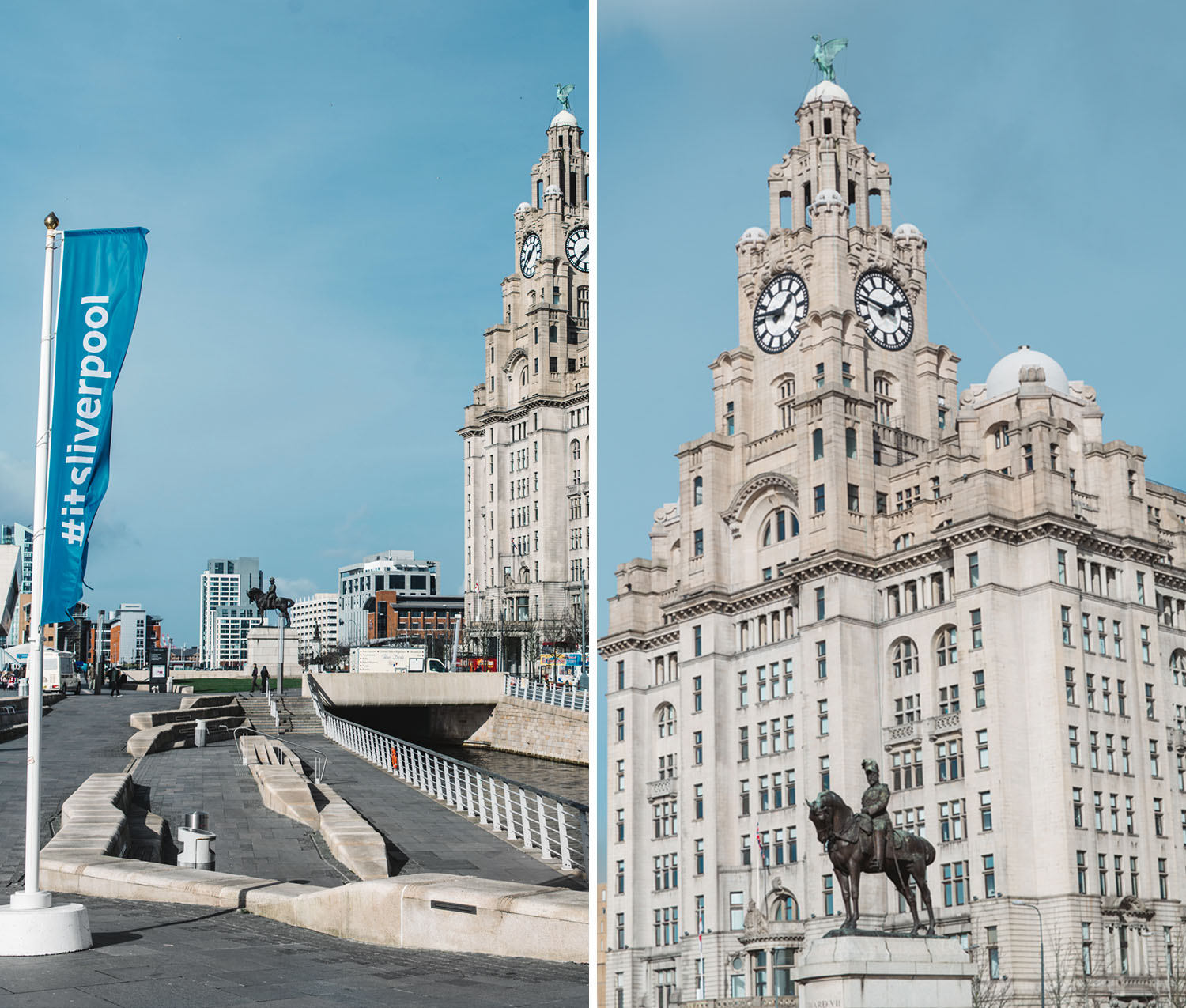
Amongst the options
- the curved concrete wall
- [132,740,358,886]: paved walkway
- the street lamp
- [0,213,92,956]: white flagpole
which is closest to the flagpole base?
[0,213,92,956]: white flagpole

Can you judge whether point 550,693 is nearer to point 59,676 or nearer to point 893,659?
point 59,676

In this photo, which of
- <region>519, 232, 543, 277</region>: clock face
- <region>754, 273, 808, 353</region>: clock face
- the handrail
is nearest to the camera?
<region>754, 273, 808, 353</region>: clock face

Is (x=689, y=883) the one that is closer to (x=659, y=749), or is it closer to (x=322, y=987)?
(x=659, y=749)

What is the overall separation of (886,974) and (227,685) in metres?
59.1

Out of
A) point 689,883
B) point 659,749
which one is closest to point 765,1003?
point 689,883

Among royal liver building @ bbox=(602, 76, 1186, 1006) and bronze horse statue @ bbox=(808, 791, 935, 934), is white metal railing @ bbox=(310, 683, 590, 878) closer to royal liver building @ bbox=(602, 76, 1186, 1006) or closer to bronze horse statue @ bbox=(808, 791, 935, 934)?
royal liver building @ bbox=(602, 76, 1186, 1006)

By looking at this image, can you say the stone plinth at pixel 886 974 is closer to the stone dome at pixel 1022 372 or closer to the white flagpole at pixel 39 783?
the white flagpole at pixel 39 783

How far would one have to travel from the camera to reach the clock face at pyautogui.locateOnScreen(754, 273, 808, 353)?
20.0 metres

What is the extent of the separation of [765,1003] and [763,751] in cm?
376

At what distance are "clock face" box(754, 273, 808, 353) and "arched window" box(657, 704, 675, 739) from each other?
6.56 m

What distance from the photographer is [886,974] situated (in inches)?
414

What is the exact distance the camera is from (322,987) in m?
7.27

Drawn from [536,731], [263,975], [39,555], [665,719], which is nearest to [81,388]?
[39,555]

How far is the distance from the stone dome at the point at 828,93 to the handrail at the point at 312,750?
44.8 feet
